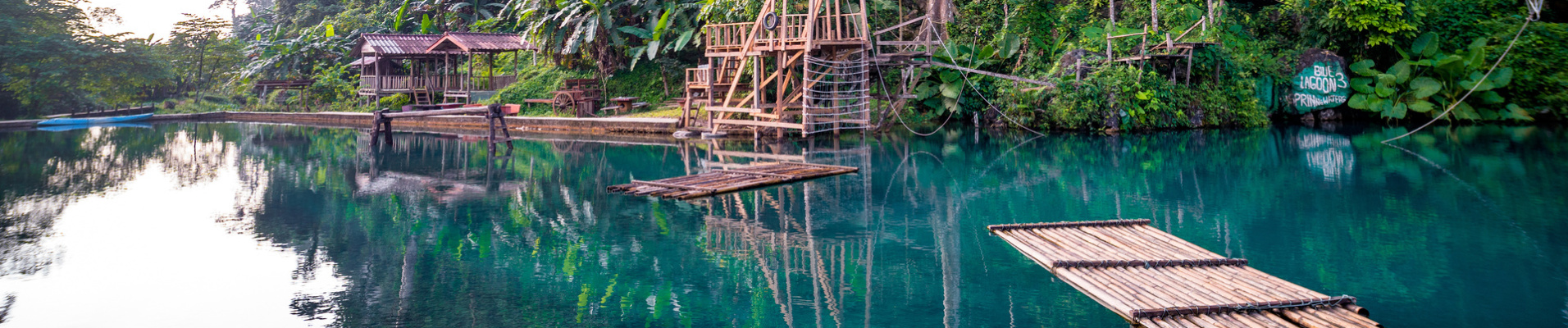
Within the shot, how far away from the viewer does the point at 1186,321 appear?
5477 mm

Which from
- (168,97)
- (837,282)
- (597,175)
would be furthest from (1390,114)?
(168,97)

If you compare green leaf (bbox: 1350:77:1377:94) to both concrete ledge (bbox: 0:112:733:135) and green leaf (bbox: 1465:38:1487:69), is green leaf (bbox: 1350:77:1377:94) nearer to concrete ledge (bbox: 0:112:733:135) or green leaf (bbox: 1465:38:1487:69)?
green leaf (bbox: 1465:38:1487:69)

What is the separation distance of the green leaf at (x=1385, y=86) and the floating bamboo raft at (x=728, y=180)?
16.0 metres

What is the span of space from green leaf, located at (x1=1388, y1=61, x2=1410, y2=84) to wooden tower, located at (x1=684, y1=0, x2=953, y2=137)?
11058 mm

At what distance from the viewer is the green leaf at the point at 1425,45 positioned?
23.5m

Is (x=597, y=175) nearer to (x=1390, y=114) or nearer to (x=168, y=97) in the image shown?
(x=1390, y=114)

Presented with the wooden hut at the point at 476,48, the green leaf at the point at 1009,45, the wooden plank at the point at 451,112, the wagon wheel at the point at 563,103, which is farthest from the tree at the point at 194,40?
the green leaf at the point at 1009,45

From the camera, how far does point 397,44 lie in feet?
102

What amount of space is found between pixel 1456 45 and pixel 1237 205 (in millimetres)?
18229

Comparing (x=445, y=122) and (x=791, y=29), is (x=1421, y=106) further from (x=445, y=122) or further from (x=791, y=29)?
(x=445, y=122)

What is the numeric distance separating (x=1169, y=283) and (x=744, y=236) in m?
3.91

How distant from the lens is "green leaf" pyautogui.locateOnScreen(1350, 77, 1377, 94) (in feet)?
78.8

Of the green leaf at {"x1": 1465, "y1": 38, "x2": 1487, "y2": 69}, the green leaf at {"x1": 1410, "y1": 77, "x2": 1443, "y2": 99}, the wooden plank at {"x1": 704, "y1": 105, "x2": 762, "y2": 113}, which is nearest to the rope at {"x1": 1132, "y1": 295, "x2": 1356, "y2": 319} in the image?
the wooden plank at {"x1": 704, "y1": 105, "x2": 762, "y2": 113}

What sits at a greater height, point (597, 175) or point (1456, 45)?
point (1456, 45)
